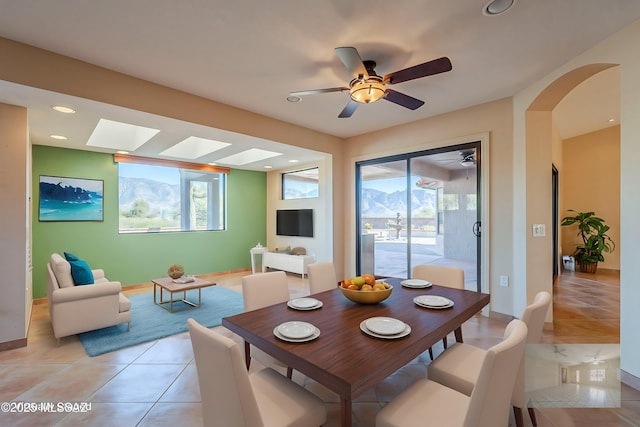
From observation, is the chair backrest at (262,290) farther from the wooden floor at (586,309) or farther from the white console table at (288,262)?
the white console table at (288,262)

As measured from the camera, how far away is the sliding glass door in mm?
3830

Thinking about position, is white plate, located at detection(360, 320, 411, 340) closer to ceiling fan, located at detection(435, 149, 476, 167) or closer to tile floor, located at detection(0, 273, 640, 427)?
tile floor, located at detection(0, 273, 640, 427)

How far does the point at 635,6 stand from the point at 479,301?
7.41 ft

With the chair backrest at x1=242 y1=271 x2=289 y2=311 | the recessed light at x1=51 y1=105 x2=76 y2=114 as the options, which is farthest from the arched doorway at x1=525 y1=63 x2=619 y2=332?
the recessed light at x1=51 y1=105 x2=76 y2=114

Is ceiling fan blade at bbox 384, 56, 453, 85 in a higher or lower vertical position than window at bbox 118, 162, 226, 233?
higher

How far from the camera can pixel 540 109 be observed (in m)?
3.15

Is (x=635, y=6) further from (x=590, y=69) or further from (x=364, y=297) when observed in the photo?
(x=364, y=297)

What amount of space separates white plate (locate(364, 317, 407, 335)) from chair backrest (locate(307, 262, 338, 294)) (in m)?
1.11

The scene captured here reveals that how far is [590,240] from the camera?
5.58m

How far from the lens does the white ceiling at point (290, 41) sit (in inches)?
74.8

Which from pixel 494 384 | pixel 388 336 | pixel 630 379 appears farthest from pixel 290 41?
pixel 630 379

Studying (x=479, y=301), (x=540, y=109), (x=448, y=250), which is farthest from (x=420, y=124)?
(x=479, y=301)

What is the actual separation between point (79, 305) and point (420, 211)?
14.3ft

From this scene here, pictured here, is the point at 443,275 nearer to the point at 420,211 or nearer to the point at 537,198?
the point at 537,198
